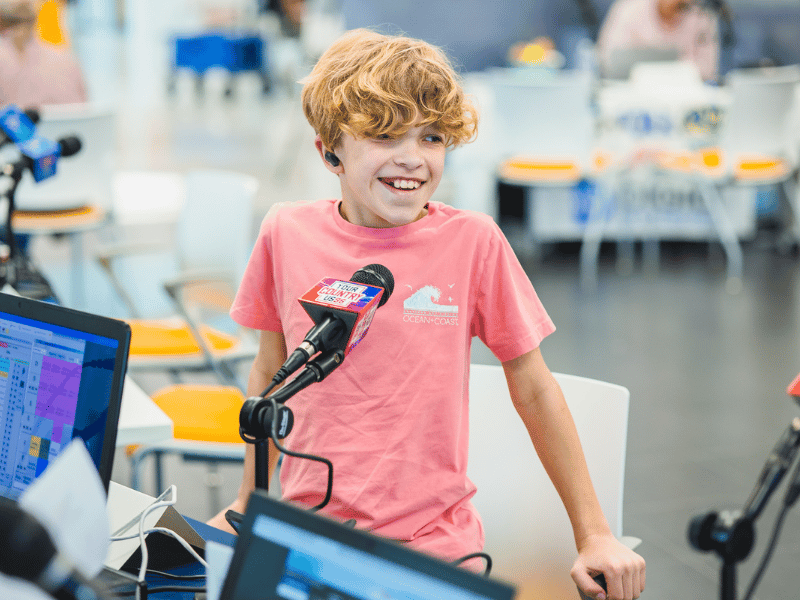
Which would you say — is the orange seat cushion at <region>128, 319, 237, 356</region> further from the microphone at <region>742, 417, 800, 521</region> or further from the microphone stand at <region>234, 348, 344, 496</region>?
the microphone at <region>742, 417, 800, 521</region>

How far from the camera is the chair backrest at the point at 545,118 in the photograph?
4.83 meters

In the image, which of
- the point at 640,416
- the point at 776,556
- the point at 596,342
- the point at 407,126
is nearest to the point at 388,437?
the point at 407,126

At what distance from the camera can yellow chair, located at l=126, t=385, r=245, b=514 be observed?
1883mm

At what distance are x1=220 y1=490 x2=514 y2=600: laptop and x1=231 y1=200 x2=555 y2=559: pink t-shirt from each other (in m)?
0.41

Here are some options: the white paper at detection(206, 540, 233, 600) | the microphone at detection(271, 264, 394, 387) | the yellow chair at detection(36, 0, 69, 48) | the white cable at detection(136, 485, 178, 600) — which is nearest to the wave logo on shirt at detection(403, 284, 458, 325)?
the microphone at detection(271, 264, 394, 387)

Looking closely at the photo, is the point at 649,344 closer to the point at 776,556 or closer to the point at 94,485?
the point at 776,556

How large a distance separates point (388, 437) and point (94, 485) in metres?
0.51

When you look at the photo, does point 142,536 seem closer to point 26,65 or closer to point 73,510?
point 73,510

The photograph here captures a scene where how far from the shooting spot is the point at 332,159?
43.8 inches

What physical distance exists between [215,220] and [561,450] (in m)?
1.78

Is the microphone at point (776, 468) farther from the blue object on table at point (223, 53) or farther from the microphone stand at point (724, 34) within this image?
the blue object on table at point (223, 53)

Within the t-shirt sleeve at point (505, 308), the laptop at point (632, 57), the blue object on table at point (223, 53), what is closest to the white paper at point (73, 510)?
the t-shirt sleeve at point (505, 308)

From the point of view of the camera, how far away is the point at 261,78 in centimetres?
1132

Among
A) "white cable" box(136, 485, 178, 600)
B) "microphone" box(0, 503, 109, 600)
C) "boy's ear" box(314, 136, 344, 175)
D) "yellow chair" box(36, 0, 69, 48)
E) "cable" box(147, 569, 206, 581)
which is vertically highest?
"yellow chair" box(36, 0, 69, 48)
